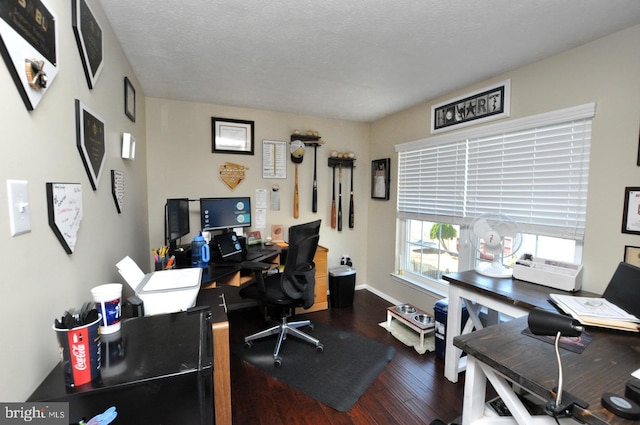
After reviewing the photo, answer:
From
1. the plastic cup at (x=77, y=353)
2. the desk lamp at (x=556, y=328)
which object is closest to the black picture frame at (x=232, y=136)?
the plastic cup at (x=77, y=353)

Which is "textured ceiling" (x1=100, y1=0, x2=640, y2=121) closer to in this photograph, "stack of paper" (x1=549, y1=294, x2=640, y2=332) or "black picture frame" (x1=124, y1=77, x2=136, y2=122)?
"black picture frame" (x1=124, y1=77, x2=136, y2=122)

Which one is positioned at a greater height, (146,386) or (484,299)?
(146,386)

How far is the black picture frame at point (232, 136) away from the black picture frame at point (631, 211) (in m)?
3.17

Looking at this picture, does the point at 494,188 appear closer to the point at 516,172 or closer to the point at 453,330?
the point at 516,172

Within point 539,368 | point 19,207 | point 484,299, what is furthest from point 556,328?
point 19,207

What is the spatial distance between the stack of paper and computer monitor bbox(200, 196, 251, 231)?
8.86ft

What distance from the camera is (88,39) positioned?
1215 millimetres

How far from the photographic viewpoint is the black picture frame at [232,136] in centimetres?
312

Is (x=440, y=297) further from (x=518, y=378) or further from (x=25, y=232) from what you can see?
(x=25, y=232)

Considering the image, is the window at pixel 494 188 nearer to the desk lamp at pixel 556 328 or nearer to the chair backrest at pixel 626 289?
the chair backrest at pixel 626 289

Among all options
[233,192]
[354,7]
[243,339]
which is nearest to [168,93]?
[233,192]

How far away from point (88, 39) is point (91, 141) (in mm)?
443

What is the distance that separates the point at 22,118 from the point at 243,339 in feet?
7.88

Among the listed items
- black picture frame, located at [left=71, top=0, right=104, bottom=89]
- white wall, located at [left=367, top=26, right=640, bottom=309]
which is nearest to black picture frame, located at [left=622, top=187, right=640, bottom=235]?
white wall, located at [left=367, top=26, right=640, bottom=309]
